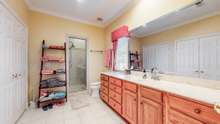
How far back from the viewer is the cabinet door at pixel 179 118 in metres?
1.09

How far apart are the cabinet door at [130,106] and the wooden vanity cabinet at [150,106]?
0.13 m

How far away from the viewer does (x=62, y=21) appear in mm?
3482

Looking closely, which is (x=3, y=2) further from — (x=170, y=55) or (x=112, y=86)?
(x=170, y=55)

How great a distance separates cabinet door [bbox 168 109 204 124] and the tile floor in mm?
1112

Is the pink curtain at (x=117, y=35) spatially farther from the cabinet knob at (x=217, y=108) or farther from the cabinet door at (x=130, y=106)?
the cabinet knob at (x=217, y=108)

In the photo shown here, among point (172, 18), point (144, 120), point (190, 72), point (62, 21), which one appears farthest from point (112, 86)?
point (62, 21)

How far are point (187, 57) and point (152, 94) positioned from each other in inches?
30.6

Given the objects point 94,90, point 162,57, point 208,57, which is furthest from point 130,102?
point 94,90

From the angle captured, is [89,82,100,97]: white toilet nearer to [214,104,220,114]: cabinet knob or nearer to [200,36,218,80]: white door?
[200,36,218,80]: white door

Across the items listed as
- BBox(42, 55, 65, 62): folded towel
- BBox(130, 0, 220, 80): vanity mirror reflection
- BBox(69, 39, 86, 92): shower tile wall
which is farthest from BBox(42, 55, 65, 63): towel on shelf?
BBox(130, 0, 220, 80): vanity mirror reflection

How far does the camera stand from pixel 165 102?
53.3 inches

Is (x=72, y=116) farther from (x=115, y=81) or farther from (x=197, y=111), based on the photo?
(x=197, y=111)

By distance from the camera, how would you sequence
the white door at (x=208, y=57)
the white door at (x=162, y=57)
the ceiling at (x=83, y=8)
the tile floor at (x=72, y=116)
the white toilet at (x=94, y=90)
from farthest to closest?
1. the white toilet at (x=94, y=90)
2. the ceiling at (x=83, y=8)
3. the tile floor at (x=72, y=116)
4. the white door at (x=162, y=57)
5. the white door at (x=208, y=57)

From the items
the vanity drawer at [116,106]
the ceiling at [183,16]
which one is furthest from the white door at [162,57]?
the vanity drawer at [116,106]
